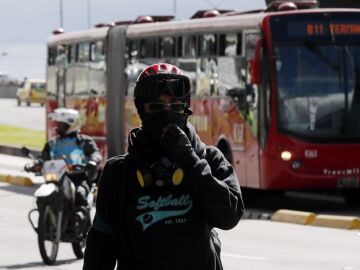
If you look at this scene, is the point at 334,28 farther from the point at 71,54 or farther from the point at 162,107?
the point at 162,107

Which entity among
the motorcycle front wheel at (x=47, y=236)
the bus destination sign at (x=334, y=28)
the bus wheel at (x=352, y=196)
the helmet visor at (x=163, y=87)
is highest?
the helmet visor at (x=163, y=87)

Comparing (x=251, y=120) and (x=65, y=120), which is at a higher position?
(x=65, y=120)

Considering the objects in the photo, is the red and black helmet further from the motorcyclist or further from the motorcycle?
the motorcyclist

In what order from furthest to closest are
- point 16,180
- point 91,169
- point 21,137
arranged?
point 21,137 < point 16,180 < point 91,169

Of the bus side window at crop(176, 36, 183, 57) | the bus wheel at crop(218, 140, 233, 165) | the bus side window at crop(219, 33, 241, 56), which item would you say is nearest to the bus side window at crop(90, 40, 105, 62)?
the bus side window at crop(176, 36, 183, 57)

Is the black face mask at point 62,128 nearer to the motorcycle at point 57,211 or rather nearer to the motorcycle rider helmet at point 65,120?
the motorcycle rider helmet at point 65,120

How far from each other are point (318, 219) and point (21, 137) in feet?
86.7

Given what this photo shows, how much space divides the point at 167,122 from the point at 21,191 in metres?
21.4

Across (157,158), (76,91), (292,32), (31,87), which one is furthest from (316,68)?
(31,87)

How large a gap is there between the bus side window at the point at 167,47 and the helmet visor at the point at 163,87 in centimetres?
1871

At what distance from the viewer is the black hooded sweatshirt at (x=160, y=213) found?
513cm

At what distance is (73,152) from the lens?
1496cm

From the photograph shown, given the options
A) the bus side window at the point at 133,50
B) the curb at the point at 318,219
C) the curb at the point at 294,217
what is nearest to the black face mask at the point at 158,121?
the curb at the point at 318,219

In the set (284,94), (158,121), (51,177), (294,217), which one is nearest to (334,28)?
(284,94)
